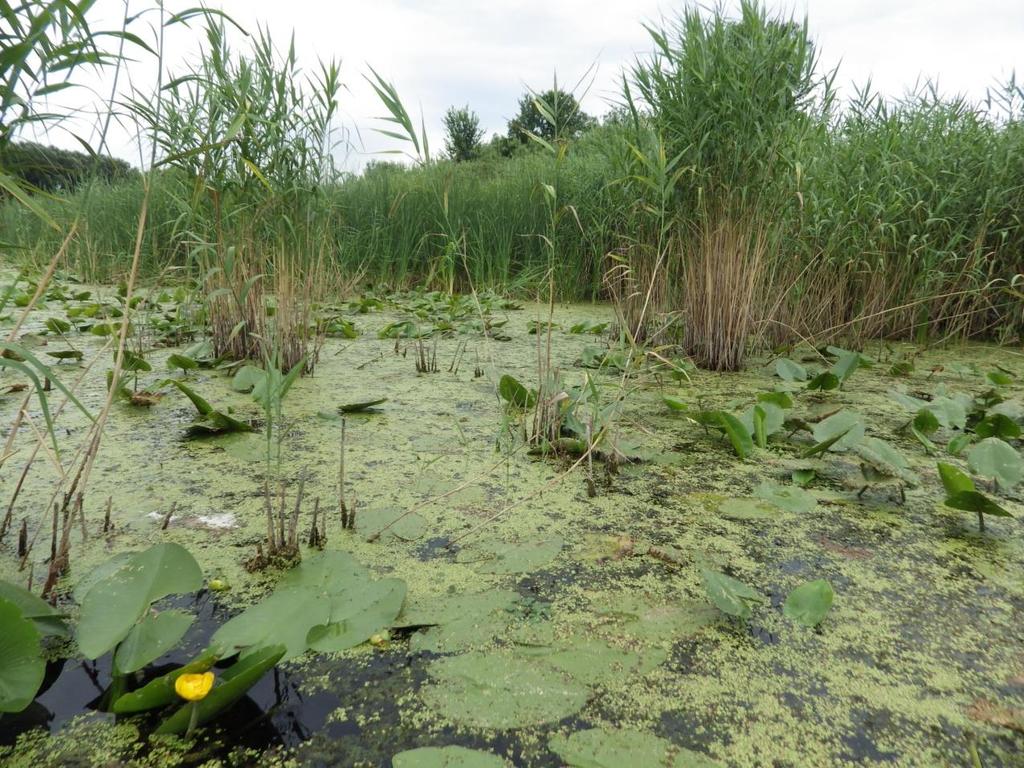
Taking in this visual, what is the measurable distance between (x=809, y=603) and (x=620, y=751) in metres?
0.40

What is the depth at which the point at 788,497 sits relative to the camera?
1373 millimetres

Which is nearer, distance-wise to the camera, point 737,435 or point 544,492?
point 544,492

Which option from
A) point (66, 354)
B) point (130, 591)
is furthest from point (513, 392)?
point (66, 354)

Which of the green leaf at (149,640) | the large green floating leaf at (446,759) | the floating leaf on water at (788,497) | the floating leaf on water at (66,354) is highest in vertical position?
the floating leaf on water at (66,354)

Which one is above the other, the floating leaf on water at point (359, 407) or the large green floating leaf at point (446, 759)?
the floating leaf on water at point (359, 407)

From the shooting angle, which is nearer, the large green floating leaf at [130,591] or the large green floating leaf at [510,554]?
the large green floating leaf at [130,591]

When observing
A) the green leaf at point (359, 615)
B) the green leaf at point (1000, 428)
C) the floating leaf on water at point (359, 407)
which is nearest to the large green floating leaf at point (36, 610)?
the green leaf at point (359, 615)

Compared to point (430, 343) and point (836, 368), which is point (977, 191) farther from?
point (430, 343)

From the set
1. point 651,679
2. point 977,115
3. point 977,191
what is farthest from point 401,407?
point 977,115

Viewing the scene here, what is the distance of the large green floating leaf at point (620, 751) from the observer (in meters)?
0.68

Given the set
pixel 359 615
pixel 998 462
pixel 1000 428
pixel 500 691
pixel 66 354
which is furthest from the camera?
pixel 66 354

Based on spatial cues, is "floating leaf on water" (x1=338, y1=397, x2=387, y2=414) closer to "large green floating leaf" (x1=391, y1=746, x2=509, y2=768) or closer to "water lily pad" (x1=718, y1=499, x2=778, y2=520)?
"water lily pad" (x1=718, y1=499, x2=778, y2=520)

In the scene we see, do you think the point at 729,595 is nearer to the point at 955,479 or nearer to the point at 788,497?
the point at 788,497

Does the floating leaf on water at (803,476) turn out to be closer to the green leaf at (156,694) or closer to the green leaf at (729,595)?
the green leaf at (729,595)
